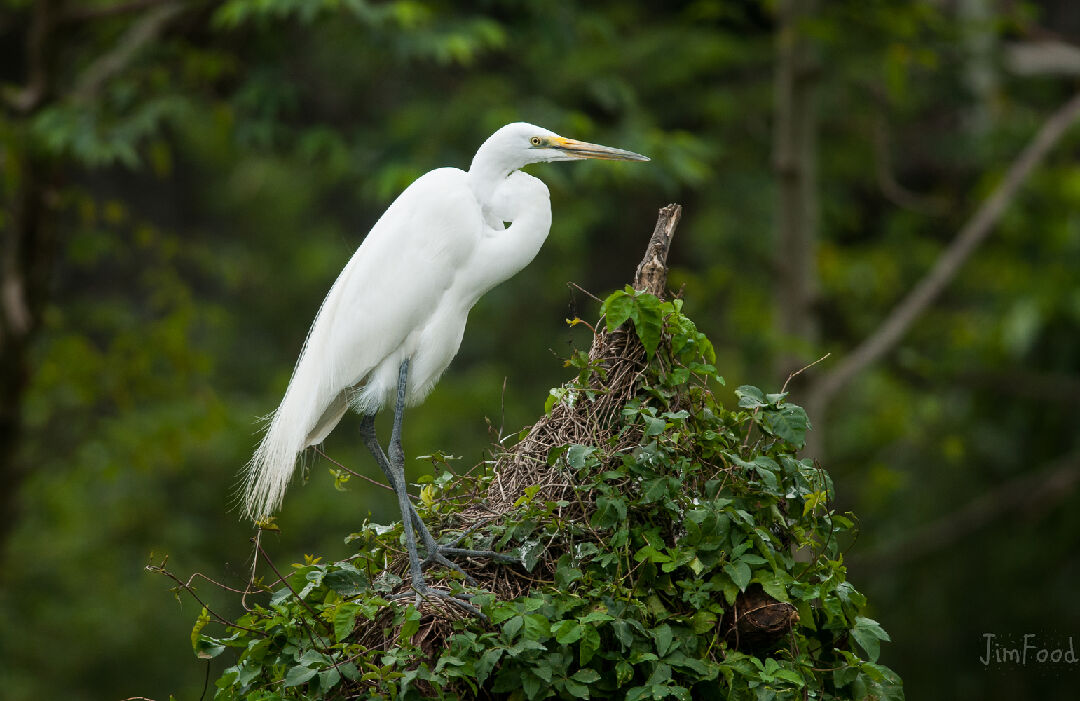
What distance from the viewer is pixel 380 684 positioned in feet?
7.19

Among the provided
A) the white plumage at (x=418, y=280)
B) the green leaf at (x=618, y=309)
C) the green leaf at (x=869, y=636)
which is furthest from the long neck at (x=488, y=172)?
the green leaf at (x=869, y=636)

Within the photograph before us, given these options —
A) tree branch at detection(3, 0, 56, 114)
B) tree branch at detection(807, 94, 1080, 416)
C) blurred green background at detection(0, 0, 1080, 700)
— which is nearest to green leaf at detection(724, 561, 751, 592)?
blurred green background at detection(0, 0, 1080, 700)

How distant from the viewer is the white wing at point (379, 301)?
298 centimetres

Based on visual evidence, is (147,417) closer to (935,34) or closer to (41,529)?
(41,529)

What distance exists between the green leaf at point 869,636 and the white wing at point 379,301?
1.35 m

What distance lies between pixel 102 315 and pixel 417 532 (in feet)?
16.7

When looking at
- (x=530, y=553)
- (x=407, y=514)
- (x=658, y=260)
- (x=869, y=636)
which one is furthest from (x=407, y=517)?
(x=869, y=636)

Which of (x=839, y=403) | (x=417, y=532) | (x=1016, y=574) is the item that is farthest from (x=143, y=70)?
(x=1016, y=574)

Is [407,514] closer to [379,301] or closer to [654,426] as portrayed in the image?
[379,301]

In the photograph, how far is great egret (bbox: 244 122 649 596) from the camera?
2.93 m

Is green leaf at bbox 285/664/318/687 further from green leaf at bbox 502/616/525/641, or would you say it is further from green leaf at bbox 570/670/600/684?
green leaf at bbox 570/670/600/684

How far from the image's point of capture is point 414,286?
9.84 ft

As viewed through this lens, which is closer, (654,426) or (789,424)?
(654,426)

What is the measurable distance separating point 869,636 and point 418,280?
4.66ft
